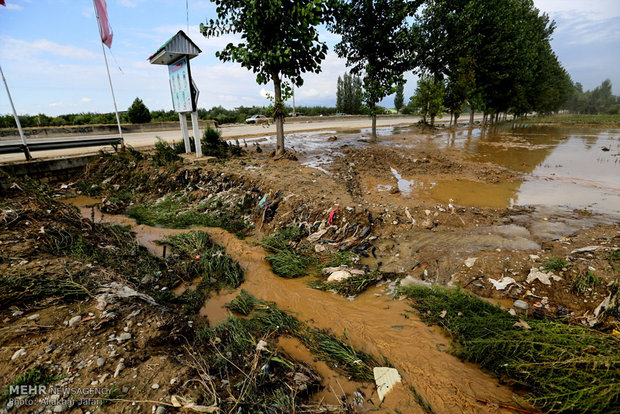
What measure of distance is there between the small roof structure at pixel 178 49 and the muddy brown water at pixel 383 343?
7.62 meters

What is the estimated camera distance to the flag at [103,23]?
928 cm

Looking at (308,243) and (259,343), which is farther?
(308,243)

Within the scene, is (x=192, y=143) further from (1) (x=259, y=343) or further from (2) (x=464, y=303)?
(2) (x=464, y=303)

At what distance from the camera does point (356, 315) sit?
320 cm

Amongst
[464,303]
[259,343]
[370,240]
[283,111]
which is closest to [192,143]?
[283,111]

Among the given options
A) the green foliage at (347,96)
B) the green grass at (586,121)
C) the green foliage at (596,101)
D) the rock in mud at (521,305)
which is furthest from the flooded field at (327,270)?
the green foliage at (596,101)

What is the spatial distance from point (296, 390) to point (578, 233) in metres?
5.31

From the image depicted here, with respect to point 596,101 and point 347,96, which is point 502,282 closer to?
point 347,96

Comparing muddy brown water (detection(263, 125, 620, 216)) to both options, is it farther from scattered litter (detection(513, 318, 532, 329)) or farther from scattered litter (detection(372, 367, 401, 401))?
scattered litter (detection(372, 367, 401, 401))

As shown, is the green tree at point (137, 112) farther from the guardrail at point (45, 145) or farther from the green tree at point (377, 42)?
the green tree at point (377, 42)

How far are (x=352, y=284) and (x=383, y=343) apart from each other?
0.97 m

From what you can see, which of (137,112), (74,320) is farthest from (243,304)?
(137,112)

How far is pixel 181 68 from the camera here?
871 centimetres

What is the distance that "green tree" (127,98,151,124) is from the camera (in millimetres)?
20516
